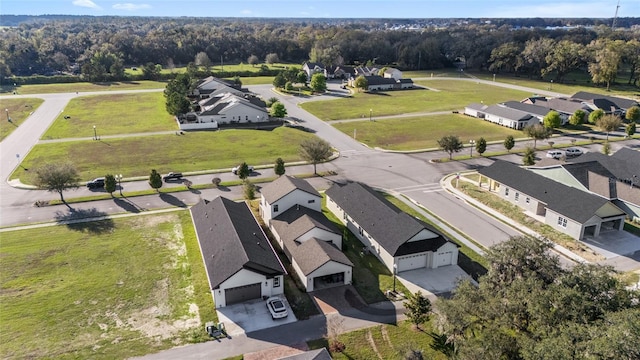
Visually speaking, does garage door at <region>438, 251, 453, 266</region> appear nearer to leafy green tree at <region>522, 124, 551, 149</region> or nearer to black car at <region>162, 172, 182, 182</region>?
black car at <region>162, 172, 182, 182</region>

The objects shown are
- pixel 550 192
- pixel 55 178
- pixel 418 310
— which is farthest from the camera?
pixel 55 178

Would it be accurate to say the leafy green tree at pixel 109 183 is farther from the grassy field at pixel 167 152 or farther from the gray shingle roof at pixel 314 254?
the gray shingle roof at pixel 314 254

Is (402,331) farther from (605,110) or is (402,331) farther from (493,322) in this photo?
(605,110)

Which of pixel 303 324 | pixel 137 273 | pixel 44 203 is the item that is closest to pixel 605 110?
pixel 303 324

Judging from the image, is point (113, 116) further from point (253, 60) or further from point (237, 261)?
point (253, 60)

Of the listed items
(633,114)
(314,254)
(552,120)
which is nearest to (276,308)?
(314,254)

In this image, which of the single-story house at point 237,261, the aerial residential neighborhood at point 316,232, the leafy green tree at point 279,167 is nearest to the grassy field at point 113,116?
the aerial residential neighborhood at point 316,232
